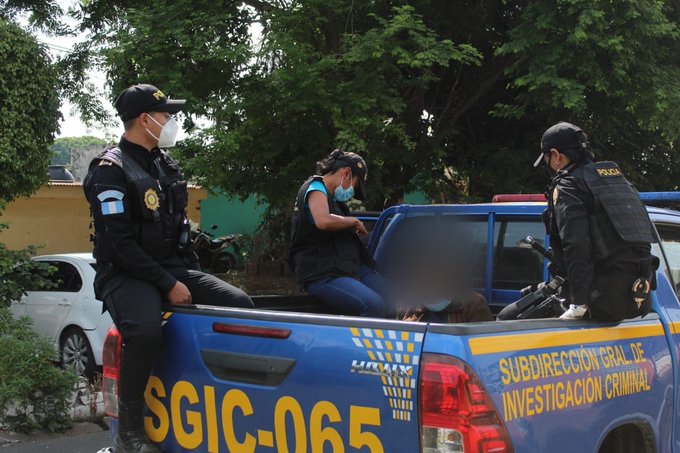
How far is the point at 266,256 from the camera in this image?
16406 mm

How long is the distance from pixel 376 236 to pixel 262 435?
7.76 feet

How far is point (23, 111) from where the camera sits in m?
7.82

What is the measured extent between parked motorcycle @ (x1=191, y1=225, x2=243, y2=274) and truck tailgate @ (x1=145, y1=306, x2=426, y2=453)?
16.0 metres

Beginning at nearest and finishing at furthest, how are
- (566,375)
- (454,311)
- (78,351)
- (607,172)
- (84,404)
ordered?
(566,375) < (607,172) < (454,311) < (84,404) < (78,351)

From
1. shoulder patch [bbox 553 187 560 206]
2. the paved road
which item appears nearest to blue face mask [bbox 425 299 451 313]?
shoulder patch [bbox 553 187 560 206]

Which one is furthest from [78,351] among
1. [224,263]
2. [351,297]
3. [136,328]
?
[224,263]

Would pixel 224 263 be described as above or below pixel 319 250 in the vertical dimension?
below

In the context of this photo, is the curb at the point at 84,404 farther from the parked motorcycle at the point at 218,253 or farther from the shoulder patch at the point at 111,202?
the parked motorcycle at the point at 218,253

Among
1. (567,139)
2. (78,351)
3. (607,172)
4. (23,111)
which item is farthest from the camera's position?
(78,351)

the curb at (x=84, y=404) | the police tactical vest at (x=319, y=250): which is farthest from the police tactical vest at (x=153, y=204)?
the curb at (x=84, y=404)

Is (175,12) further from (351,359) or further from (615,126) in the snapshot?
(351,359)

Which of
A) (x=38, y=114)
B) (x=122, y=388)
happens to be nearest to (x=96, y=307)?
(x=38, y=114)

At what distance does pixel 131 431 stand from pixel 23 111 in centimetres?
554

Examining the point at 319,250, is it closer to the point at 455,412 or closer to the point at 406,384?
the point at 406,384
